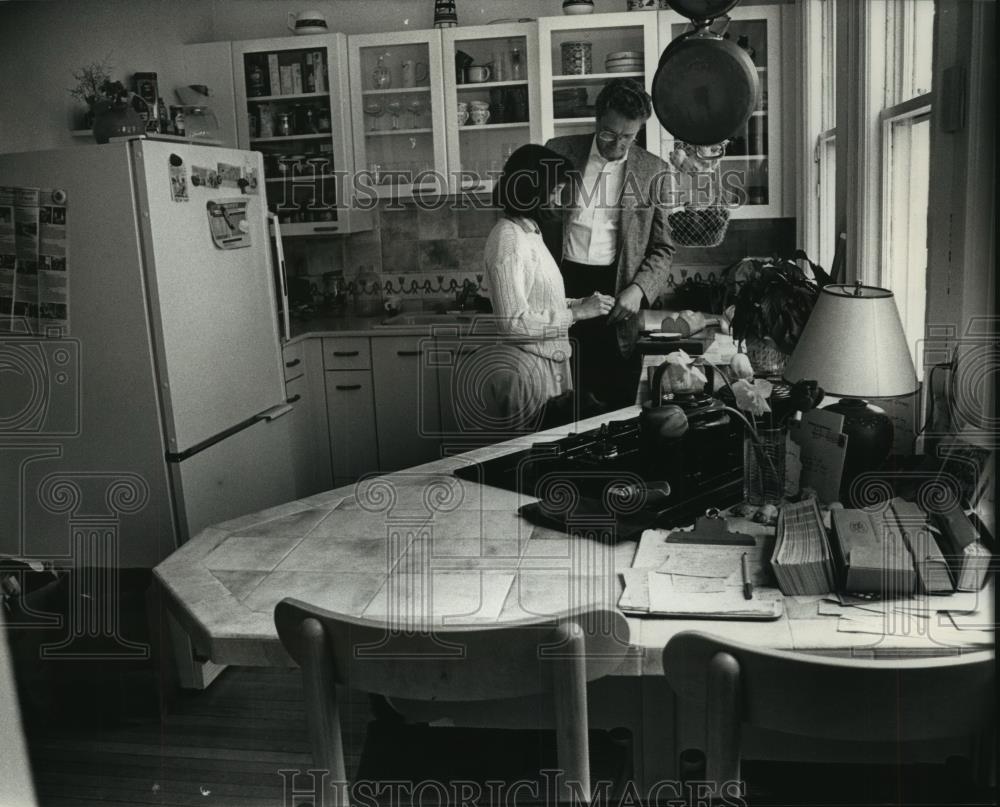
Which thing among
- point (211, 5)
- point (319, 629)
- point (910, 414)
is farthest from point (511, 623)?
point (211, 5)

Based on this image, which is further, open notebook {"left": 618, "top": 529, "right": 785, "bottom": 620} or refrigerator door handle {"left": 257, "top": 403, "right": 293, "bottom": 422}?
refrigerator door handle {"left": 257, "top": 403, "right": 293, "bottom": 422}

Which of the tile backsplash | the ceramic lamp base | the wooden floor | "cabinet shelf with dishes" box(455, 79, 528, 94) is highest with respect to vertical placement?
"cabinet shelf with dishes" box(455, 79, 528, 94)

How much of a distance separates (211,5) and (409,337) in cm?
215

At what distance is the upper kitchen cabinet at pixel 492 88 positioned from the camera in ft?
15.4

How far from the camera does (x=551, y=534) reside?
192cm

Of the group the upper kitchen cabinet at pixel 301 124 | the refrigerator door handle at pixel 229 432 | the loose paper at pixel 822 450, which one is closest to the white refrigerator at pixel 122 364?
the refrigerator door handle at pixel 229 432

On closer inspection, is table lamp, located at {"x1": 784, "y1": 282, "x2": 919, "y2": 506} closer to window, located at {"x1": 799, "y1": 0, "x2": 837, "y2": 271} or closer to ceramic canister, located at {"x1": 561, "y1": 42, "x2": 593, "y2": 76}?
window, located at {"x1": 799, "y1": 0, "x2": 837, "y2": 271}

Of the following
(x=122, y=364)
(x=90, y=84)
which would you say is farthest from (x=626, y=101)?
(x=122, y=364)

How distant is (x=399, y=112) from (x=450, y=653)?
412 cm

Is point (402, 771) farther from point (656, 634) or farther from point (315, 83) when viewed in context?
point (315, 83)

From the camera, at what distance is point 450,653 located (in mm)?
1178

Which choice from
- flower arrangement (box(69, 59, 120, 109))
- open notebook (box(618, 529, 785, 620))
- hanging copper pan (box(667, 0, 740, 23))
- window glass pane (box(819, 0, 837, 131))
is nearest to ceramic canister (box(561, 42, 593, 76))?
window glass pane (box(819, 0, 837, 131))

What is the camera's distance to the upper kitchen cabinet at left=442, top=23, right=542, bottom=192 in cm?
471

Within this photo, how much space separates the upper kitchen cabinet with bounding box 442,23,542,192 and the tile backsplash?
1.46 ft
